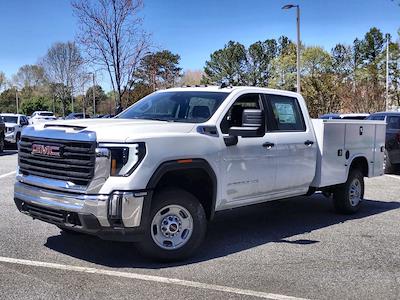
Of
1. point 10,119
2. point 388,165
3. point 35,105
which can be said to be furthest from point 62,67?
point 388,165

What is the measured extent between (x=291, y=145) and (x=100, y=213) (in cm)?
303

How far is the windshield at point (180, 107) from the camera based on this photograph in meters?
6.35

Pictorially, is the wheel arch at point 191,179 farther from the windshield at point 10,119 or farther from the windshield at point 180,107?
the windshield at point 10,119

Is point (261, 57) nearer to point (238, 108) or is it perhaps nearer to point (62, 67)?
point (62, 67)

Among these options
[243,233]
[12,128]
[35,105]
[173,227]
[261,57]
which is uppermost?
[261,57]

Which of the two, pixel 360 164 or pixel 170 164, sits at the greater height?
pixel 170 164

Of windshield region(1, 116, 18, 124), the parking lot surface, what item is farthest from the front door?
windshield region(1, 116, 18, 124)

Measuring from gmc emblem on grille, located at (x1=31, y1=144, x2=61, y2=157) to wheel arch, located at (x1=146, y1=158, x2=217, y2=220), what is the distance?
104cm

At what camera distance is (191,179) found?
5977 mm

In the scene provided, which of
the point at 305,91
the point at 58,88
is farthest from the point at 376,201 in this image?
the point at 58,88

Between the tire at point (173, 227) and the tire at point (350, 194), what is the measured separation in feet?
11.2

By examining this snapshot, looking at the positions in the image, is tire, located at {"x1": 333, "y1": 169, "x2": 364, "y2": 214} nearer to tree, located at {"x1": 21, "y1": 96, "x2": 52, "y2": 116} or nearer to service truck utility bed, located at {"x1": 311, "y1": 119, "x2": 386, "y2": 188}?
service truck utility bed, located at {"x1": 311, "y1": 119, "x2": 386, "y2": 188}

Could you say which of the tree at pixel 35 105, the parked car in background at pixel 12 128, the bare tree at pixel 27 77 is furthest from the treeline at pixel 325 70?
the bare tree at pixel 27 77

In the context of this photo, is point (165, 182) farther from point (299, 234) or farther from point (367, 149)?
point (367, 149)
